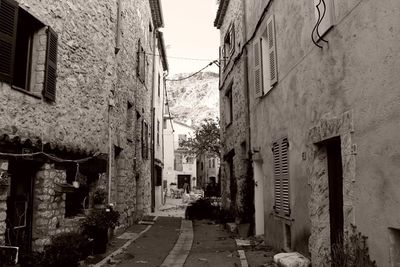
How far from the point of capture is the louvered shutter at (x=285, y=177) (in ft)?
24.2

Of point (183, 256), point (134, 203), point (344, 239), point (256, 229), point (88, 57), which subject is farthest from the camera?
point (134, 203)

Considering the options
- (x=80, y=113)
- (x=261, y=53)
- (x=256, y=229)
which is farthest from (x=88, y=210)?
(x=261, y=53)

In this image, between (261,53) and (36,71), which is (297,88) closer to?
(261,53)

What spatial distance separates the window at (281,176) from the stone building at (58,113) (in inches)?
154

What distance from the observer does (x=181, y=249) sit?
9203 mm

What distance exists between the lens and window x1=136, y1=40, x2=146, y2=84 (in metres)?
14.7

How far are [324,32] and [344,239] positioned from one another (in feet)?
8.79

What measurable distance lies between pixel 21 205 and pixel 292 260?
4.33 metres

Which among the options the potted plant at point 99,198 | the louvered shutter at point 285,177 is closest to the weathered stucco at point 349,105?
the louvered shutter at point 285,177

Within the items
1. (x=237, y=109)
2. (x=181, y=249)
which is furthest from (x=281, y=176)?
(x=237, y=109)

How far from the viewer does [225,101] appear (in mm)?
15938

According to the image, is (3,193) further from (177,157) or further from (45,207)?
(177,157)

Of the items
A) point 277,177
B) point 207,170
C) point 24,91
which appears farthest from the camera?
point 207,170

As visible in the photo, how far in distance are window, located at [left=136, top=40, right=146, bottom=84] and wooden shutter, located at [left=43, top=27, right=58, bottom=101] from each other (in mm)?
7123
